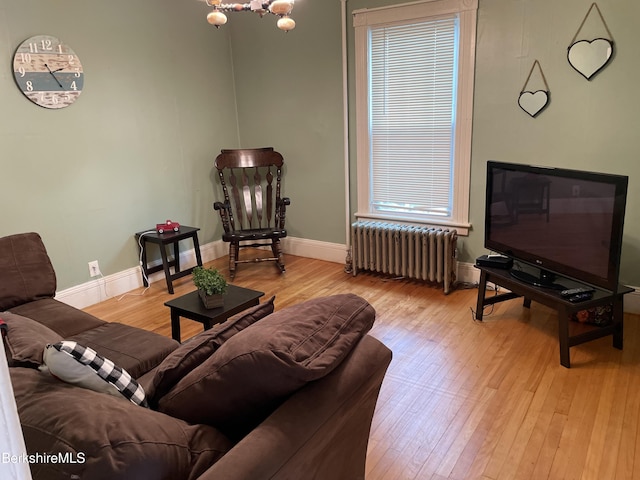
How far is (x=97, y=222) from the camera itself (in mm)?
4008

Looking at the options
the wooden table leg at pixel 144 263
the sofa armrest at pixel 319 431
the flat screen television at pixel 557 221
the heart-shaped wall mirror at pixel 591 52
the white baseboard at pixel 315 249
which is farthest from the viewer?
the white baseboard at pixel 315 249

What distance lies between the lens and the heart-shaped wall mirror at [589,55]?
3168 millimetres

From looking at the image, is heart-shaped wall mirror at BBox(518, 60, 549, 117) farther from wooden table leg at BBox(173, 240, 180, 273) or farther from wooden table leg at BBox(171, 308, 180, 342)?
wooden table leg at BBox(173, 240, 180, 273)

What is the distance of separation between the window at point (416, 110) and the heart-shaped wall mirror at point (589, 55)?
0.72 meters

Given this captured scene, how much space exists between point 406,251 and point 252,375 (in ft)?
10.0

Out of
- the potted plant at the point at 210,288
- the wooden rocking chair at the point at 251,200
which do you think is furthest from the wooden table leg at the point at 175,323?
the wooden rocking chair at the point at 251,200

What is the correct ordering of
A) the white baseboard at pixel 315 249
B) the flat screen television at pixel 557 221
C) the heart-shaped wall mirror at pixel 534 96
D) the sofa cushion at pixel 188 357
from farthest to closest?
the white baseboard at pixel 315 249 < the heart-shaped wall mirror at pixel 534 96 < the flat screen television at pixel 557 221 < the sofa cushion at pixel 188 357

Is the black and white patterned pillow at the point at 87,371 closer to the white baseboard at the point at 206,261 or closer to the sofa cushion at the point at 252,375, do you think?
the sofa cushion at the point at 252,375

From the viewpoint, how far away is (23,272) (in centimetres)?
283

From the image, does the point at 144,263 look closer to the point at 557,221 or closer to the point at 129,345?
the point at 129,345

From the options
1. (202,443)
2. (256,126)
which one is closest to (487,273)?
(202,443)

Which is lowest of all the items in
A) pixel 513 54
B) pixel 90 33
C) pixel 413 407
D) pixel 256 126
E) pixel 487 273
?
pixel 413 407

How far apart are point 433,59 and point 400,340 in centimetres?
228

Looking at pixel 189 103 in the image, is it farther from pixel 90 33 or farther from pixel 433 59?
pixel 433 59
